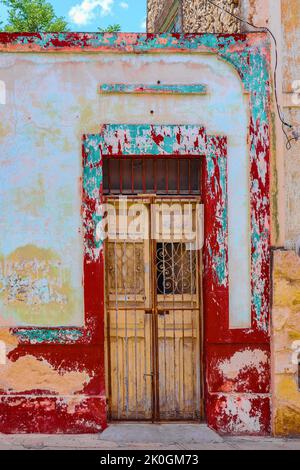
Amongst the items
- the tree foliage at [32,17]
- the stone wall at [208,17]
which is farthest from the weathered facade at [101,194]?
the tree foliage at [32,17]

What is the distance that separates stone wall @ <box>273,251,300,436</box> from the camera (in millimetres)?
6062

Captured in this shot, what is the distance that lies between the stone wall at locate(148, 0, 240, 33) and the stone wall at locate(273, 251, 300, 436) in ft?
8.25

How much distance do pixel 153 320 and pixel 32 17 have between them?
71.3ft

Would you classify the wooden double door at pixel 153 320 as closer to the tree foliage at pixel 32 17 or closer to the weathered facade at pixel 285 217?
the weathered facade at pixel 285 217

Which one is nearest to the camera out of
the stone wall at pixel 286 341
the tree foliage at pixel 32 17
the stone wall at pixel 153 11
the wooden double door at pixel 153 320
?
the stone wall at pixel 286 341

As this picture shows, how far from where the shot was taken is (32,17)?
2539 cm

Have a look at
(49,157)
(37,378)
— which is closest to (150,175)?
(49,157)

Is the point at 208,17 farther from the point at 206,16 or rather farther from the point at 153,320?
the point at 153,320

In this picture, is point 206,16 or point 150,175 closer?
point 150,175

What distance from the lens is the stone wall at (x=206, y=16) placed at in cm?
683

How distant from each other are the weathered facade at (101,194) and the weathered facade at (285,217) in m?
0.11

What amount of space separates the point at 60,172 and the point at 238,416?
2.85 m

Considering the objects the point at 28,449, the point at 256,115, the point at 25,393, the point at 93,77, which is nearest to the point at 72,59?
the point at 93,77

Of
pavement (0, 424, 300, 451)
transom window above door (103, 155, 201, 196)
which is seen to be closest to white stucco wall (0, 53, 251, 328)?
transom window above door (103, 155, 201, 196)
